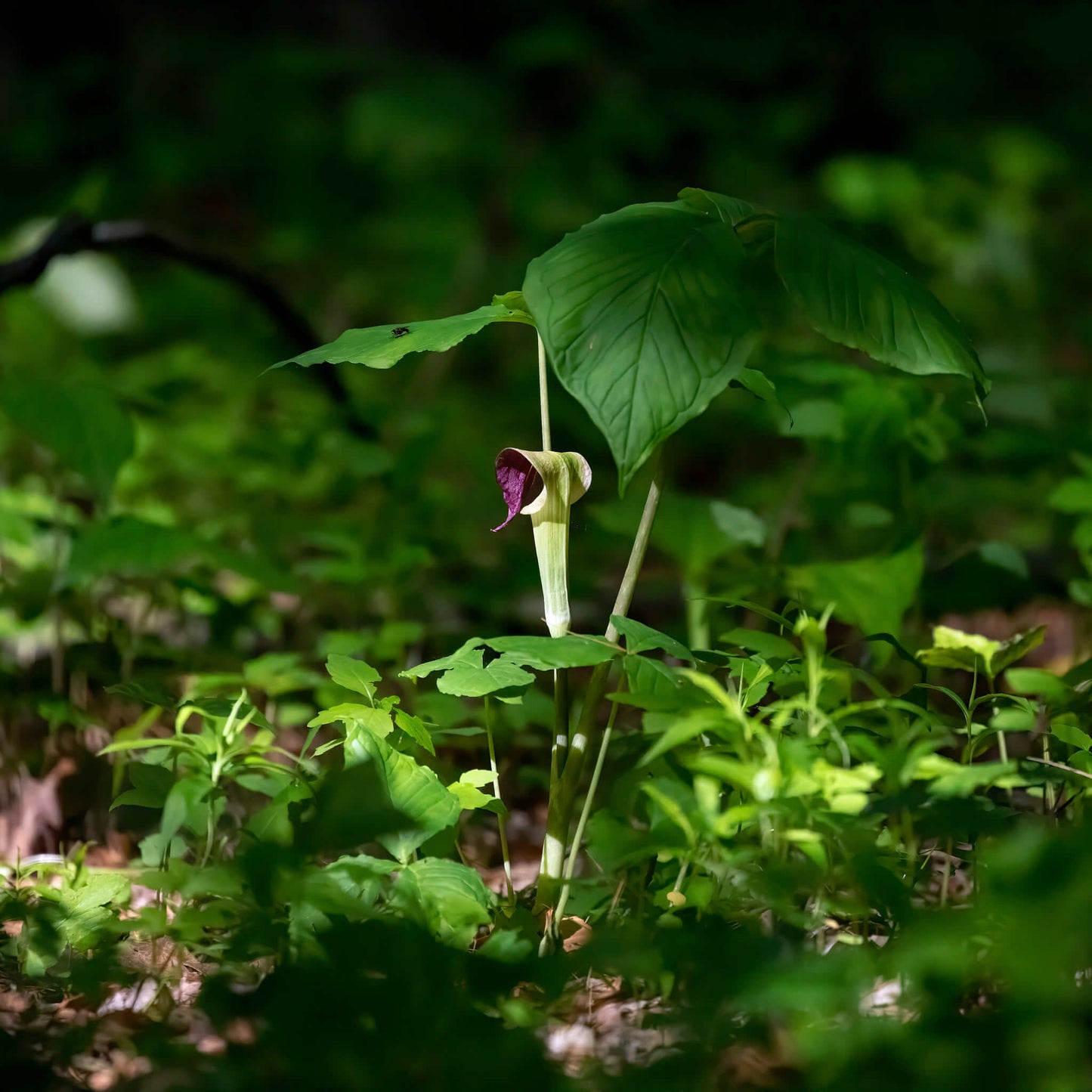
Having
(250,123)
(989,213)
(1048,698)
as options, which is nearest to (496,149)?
(250,123)

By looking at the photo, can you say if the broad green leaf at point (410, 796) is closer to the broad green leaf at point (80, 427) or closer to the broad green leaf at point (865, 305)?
the broad green leaf at point (865, 305)

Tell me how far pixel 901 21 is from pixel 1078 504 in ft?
18.5

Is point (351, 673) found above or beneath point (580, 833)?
above

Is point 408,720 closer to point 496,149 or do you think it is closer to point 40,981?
point 40,981

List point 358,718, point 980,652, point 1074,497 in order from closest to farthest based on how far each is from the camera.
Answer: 1. point 358,718
2. point 980,652
3. point 1074,497

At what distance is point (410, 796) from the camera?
1032 mm

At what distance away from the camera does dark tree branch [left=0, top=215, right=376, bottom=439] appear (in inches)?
72.9

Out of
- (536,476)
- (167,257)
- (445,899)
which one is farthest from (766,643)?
(167,257)

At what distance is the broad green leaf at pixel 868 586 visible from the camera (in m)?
1.47

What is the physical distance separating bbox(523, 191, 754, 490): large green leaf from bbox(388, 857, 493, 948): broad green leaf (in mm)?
401

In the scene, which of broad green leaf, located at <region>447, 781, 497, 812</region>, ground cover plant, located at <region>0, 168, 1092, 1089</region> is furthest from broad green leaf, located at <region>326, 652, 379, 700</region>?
broad green leaf, located at <region>447, 781, 497, 812</region>

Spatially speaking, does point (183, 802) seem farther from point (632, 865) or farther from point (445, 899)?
point (632, 865)

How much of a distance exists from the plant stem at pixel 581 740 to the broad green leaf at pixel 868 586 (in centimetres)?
48

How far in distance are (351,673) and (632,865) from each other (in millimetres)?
349
